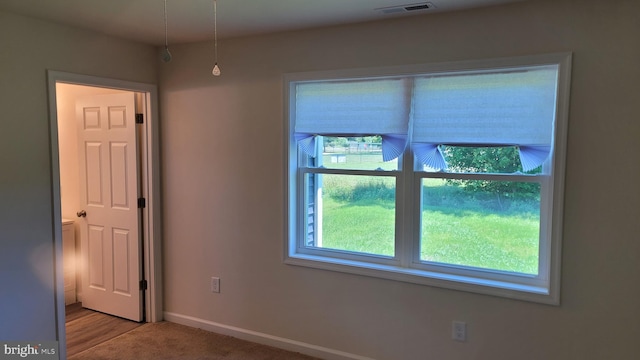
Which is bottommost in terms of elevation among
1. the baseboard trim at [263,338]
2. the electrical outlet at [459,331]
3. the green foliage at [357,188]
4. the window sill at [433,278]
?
the baseboard trim at [263,338]

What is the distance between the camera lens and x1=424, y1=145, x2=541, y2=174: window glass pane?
8.73ft

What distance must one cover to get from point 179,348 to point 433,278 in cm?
205

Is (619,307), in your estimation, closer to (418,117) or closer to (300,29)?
(418,117)

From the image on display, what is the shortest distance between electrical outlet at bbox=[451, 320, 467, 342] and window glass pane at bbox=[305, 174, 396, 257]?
615 mm

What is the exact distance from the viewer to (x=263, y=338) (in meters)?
3.44

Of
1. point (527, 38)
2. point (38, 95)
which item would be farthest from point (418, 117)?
point (38, 95)

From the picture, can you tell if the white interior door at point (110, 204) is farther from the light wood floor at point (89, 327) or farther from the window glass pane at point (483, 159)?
the window glass pane at point (483, 159)

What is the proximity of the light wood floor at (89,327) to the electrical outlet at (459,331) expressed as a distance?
2.70 m

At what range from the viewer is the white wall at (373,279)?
2332 millimetres

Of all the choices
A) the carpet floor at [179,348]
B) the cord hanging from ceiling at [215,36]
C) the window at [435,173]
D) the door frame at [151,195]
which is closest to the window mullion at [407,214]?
the window at [435,173]

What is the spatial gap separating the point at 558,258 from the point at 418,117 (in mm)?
1188

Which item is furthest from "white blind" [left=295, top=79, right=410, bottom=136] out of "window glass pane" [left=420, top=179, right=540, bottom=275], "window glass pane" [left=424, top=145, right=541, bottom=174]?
"window glass pane" [left=420, top=179, right=540, bottom=275]

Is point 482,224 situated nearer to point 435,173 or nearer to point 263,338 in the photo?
point 435,173

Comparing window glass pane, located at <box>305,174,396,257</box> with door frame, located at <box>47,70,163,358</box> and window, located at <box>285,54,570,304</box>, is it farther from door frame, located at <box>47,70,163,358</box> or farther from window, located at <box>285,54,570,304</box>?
door frame, located at <box>47,70,163,358</box>
